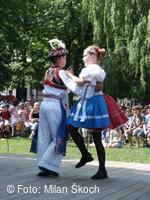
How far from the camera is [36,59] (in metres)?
44.1

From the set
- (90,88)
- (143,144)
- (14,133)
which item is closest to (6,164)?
(90,88)

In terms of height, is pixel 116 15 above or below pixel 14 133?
above

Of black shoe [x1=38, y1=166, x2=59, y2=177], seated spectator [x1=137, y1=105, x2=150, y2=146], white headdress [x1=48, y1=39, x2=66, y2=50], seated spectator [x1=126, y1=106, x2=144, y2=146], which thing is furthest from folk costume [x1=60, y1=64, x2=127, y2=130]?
seated spectator [x1=126, y1=106, x2=144, y2=146]

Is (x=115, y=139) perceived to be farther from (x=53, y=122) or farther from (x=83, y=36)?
(x=83, y=36)

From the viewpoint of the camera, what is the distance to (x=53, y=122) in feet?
25.1

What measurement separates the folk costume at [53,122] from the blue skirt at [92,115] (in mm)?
286

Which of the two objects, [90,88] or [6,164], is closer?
[90,88]

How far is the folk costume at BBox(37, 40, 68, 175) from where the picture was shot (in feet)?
24.7

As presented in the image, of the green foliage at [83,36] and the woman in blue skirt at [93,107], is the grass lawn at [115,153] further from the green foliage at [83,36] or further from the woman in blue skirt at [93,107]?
the green foliage at [83,36]

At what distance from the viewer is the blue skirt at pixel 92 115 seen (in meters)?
7.34

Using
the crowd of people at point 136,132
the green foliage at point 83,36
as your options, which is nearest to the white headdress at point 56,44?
the crowd of people at point 136,132

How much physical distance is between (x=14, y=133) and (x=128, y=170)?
52.0 feet

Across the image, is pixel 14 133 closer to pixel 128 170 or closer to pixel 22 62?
pixel 128 170

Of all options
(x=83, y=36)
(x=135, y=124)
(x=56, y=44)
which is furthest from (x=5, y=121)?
(x=56, y=44)
